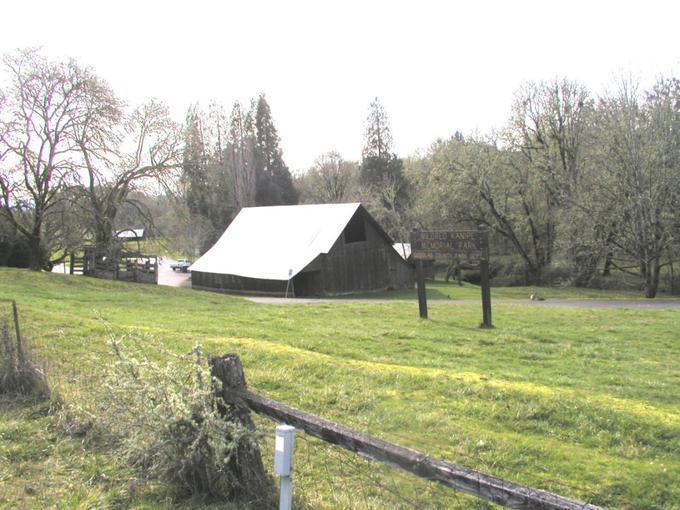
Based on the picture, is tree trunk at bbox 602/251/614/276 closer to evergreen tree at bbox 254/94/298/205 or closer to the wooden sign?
the wooden sign

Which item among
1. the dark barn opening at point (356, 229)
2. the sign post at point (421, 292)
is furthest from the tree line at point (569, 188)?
the sign post at point (421, 292)

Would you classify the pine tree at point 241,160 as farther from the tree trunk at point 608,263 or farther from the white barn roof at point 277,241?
the tree trunk at point 608,263

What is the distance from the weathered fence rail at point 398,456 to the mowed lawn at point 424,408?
0.96ft

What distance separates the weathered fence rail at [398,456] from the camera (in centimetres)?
247

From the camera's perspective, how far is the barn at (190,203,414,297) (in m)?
32.2

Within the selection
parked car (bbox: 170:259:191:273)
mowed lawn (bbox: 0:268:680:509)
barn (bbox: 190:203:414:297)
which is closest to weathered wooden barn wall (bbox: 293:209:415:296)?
barn (bbox: 190:203:414:297)

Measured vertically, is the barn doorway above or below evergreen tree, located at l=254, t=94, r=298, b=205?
below

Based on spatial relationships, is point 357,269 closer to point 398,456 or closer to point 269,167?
point 398,456

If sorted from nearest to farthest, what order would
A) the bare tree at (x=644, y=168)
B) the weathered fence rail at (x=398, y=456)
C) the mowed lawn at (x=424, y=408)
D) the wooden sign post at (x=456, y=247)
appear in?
the weathered fence rail at (x=398, y=456) < the mowed lawn at (x=424, y=408) < the wooden sign post at (x=456, y=247) < the bare tree at (x=644, y=168)

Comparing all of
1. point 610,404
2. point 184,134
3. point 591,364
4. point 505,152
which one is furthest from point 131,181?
point 610,404

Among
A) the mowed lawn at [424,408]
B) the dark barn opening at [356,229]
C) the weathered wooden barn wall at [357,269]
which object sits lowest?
the mowed lawn at [424,408]

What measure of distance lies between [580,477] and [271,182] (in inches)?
2425

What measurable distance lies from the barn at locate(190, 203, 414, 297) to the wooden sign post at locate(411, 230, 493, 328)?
16626mm

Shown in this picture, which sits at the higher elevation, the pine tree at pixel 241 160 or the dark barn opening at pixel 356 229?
Answer: the pine tree at pixel 241 160
